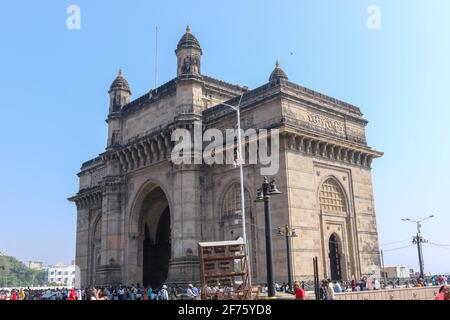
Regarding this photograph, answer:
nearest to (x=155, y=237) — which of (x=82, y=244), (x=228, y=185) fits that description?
(x=82, y=244)

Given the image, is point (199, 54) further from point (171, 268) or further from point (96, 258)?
point (96, 258)

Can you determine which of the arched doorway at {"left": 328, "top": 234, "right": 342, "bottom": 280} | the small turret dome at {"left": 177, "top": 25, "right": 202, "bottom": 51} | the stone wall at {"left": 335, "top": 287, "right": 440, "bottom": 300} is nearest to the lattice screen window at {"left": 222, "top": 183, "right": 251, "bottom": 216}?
the arched doorway at {"left": 328, "top": 234, "right": 342, "bottom": 280}

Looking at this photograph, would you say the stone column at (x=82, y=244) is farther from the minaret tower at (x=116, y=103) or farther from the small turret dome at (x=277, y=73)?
the small turret dome at (x=277, y=73)

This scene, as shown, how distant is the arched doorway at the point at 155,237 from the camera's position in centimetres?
4028

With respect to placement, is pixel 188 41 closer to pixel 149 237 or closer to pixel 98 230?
pixel 149 237

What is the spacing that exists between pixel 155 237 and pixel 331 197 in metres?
17.2

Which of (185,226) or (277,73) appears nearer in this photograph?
(185,226)

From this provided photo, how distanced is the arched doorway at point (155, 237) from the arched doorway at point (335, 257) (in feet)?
50.1

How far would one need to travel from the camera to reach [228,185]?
31.9m

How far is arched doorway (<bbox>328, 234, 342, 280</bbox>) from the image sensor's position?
1224 inches

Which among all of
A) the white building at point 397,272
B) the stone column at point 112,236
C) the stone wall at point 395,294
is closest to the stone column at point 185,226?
the stone column at point 112,236

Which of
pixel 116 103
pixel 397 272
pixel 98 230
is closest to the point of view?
pixel 116 103

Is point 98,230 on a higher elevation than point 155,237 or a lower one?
higher

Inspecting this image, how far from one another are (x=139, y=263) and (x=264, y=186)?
82.4ft
